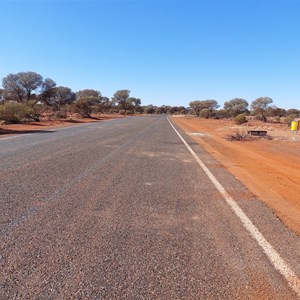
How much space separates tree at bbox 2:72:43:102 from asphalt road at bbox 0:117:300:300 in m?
70.8

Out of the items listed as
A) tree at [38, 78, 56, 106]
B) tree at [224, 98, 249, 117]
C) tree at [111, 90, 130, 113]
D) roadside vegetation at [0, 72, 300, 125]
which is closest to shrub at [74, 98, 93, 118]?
roadside vegetation at [0, 72, 300, 125]

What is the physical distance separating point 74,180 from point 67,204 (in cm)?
175

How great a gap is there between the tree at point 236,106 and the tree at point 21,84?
50.1 meters

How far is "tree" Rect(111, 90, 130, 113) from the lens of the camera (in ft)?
460

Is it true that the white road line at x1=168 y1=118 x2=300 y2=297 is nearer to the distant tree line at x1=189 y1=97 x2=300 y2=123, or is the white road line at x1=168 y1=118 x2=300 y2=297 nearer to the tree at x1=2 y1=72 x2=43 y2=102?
the distant tree line at x1=189 y1=97 x2=300 y2=123

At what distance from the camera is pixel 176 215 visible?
4.84 metres

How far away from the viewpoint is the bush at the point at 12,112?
3225 centimetres

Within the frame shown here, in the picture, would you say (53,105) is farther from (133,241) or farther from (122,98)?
(133,241)

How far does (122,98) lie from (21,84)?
237 feet

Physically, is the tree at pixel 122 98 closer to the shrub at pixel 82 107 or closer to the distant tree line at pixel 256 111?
the distant tree line at pixel 256 111

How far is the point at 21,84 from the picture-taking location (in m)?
71.4

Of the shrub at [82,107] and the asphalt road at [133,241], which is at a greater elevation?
the shrub at [82,107]

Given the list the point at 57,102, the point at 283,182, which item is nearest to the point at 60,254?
the point at 283,182

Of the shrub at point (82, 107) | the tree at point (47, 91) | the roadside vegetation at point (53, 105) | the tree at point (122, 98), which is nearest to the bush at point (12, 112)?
the roadside vegetation at point (53, 105)
